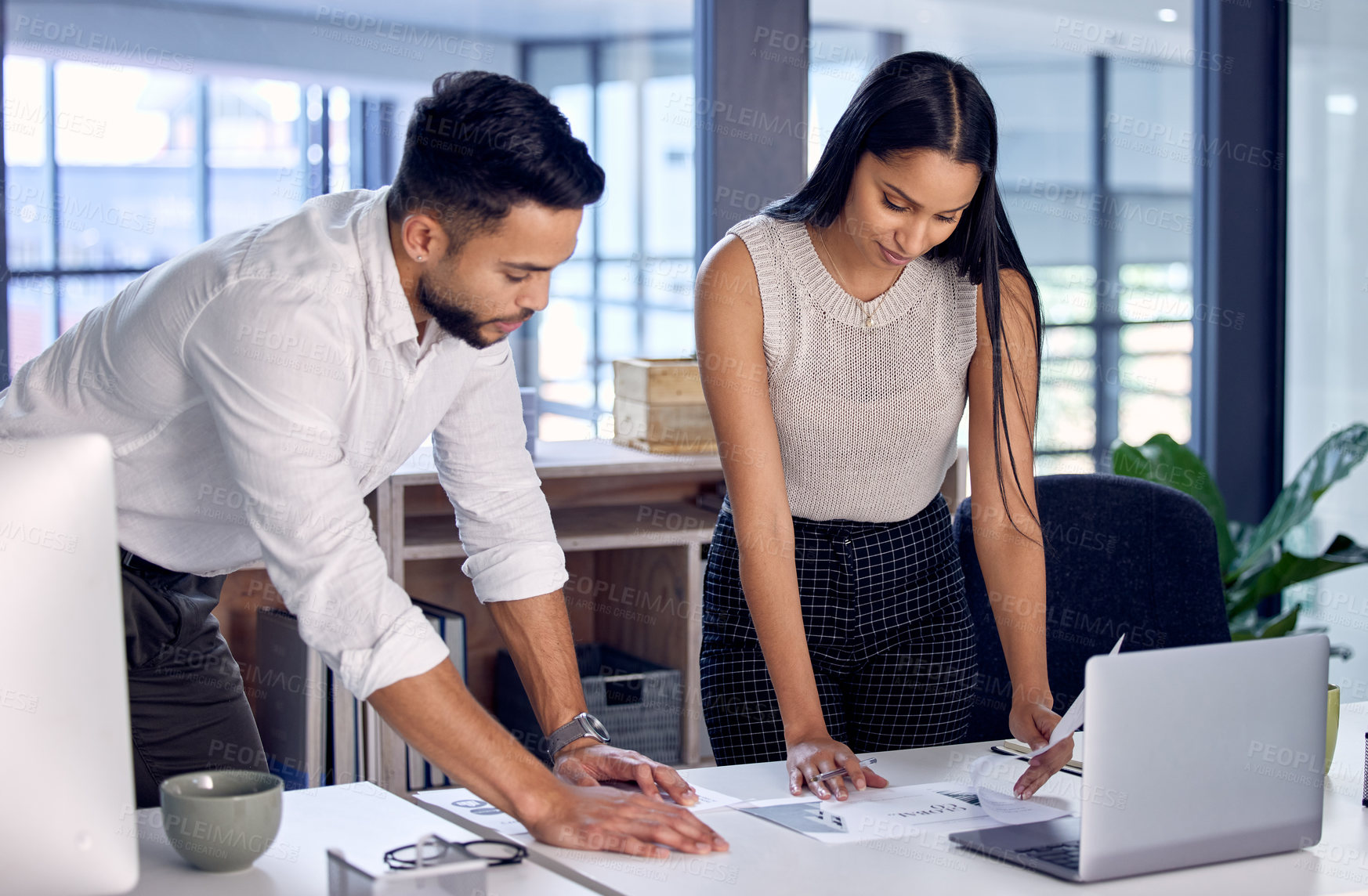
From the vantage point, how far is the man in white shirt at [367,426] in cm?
124

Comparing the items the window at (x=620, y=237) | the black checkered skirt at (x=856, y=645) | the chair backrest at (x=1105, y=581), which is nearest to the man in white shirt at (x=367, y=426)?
the black checkered skirt at (x=856, y=645)

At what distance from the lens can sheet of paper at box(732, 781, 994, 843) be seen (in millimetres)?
1313

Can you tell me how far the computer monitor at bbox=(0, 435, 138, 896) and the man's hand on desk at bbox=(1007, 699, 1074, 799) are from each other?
2.90 feet

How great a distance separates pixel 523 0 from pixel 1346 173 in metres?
2.16

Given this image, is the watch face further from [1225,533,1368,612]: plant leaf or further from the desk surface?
[1225,533,1368,612]: plant leaf

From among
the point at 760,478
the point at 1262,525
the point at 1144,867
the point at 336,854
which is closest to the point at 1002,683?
the point at 760,478

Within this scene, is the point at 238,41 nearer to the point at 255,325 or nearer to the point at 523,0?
the point at 523,0

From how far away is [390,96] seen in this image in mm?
2979

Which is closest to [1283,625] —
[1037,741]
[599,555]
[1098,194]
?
[1098,194]

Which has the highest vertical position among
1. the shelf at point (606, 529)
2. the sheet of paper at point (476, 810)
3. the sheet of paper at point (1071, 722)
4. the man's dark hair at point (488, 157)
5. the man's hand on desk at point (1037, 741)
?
the man's dark hair at point (488, 157)

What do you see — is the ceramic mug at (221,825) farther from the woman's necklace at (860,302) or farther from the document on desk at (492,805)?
the woman's necklace at (860,302)

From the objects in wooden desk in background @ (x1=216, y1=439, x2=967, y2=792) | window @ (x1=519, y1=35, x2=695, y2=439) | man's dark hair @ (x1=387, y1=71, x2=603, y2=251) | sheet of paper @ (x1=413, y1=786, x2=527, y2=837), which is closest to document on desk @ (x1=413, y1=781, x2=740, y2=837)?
sheet of paper @ (x1=413, y1=786, x2=527, y2=837)

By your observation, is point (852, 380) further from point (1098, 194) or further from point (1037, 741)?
point (1098, 194)

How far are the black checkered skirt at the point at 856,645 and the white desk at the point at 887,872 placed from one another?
0.34 meters
